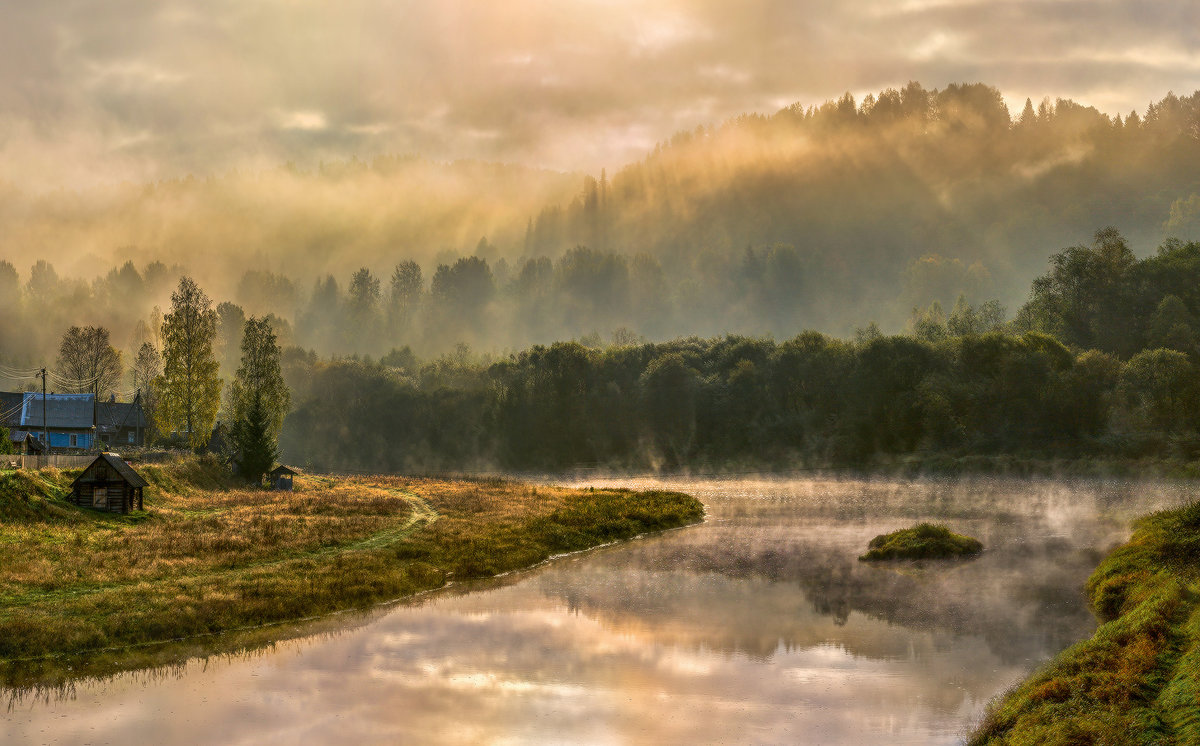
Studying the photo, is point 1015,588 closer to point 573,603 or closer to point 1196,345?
point 573,603

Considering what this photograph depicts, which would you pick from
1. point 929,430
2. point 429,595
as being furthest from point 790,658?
point 929,430

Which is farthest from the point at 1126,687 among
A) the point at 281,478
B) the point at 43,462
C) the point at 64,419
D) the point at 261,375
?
the point at 64,419

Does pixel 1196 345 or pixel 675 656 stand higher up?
pixel 1196 345

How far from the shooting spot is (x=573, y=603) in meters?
50.4

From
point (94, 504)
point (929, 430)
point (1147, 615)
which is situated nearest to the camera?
point (1147, 615)

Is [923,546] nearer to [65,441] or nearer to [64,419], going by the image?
[64,419]

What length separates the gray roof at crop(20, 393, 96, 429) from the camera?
13638cm

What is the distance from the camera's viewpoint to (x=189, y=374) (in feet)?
413

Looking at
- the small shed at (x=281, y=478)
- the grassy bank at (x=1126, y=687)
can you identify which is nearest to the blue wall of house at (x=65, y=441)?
the small shed at (x=281, y=478)

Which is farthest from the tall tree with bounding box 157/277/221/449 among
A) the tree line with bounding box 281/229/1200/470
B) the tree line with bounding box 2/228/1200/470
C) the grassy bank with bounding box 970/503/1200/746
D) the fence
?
the grassy bank with bounding box 970/503/1200/746

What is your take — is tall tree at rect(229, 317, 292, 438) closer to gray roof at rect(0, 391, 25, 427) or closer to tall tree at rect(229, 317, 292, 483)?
tall tree at rect(229, 317, 292, 483)

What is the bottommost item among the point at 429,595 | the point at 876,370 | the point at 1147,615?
the point at 429,595

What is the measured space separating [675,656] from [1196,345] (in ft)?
521

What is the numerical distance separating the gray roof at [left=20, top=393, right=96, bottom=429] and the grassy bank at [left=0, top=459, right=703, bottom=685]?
155 feet
